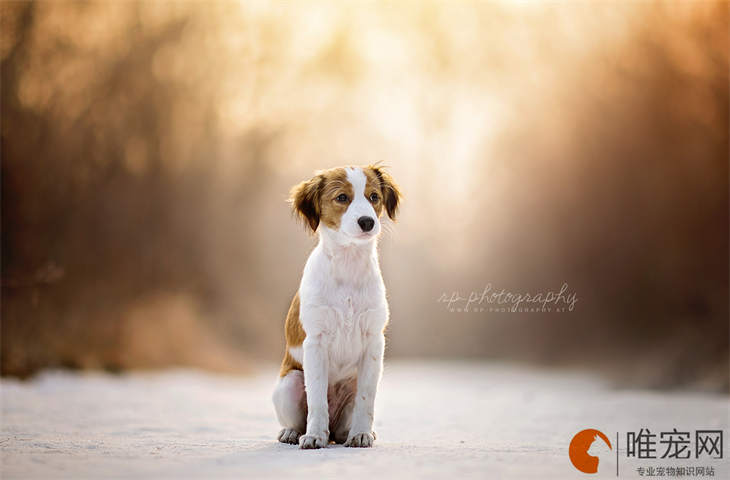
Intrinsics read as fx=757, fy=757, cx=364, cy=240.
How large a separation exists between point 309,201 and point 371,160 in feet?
38.1

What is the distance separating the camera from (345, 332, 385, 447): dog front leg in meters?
4.30

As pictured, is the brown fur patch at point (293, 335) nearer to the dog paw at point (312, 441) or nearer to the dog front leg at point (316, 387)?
the dog front leg at point (316, 387)

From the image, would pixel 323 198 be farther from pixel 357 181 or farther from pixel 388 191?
pixel 388 191

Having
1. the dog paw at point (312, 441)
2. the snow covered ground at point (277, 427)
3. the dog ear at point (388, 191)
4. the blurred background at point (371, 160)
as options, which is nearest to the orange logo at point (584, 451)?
the snow covered ground at point (277, 427)

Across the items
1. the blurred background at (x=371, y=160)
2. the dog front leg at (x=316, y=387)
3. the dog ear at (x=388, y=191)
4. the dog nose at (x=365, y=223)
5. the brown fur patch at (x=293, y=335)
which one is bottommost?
the dog front leg at (x=316, y=387)

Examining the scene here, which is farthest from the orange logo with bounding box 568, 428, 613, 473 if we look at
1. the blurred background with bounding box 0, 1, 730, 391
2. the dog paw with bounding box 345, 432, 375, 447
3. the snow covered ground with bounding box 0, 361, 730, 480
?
the blurred background with bounding box 0, 1, 730, 391

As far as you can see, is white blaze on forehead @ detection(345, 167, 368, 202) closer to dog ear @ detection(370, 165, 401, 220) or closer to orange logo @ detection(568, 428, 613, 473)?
dog ear @ detection(370, 165, 401, 220)

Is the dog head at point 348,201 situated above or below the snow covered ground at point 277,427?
above

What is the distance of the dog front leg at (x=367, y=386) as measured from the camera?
14.1 ft

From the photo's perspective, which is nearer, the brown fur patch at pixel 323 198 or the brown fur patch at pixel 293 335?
the brown fur patch at pixel 323 198

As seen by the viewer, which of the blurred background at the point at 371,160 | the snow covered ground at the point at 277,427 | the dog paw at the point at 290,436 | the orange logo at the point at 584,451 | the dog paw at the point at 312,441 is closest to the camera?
the snow covered ground at the point at 277,427

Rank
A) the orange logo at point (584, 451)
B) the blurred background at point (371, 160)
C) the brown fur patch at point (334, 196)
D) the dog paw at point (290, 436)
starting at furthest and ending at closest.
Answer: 1. the blurred background at point (371, 160)
2. the dog paw at point (290, 436)
3. the brown fur patch at point (334, 196)
4. the orange logo at point (584, 451)

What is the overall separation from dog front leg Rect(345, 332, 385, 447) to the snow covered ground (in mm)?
192

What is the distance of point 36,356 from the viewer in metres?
9.62
